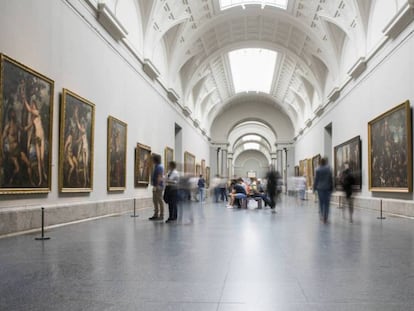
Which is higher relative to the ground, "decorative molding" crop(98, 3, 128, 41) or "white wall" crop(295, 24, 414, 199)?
"decorative molding" crop(98, 3, 128, 41)

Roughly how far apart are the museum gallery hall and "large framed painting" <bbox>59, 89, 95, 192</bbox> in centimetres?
6

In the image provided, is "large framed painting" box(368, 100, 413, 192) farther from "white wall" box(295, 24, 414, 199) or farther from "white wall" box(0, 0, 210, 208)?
"white wall" box(0, 0, 210, 208)

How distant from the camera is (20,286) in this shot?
13.0ft

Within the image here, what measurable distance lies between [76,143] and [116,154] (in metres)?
3.48

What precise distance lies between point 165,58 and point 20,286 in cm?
1937

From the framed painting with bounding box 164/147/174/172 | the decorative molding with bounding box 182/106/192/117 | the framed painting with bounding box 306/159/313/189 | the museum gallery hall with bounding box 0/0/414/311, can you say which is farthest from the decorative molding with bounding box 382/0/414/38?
the framed painting with bounding box 306/159/313/189

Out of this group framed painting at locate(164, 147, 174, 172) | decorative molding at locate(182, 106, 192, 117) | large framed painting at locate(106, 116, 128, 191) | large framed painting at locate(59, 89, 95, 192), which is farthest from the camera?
decorative molding at locate(182, 106, 192, 117)

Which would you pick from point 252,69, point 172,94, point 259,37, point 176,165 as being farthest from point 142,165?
point 252,69

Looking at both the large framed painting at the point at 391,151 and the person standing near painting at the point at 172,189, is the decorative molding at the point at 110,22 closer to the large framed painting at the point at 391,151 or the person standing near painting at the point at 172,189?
the person standing near painting at the point at 172,189

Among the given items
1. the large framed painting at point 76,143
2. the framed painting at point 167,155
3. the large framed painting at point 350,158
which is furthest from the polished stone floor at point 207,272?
Result: the framed painting at point 167,155

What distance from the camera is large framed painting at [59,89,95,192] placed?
33.6ft

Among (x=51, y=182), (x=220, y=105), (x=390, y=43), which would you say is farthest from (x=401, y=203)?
(x=220, y=105)

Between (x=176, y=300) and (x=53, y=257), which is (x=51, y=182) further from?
(x=176, y=300)

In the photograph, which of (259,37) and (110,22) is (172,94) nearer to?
(259,37)
